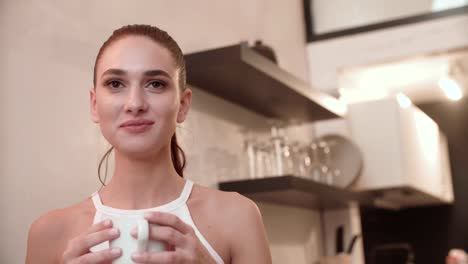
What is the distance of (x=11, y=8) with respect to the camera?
4.34 feet

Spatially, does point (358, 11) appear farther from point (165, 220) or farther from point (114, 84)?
point (165, 220)

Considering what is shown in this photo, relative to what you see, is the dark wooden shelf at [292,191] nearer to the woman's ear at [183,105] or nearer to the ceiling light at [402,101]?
the ceiling light at [402,101]

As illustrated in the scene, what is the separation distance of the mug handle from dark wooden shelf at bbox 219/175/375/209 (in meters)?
1.22

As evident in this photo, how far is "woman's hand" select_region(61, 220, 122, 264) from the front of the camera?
0.76 metres

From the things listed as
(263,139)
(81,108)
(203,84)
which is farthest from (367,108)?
(81,108)

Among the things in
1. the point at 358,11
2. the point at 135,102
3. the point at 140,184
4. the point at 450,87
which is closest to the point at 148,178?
the point at 140,184

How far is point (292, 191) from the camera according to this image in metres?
2.02

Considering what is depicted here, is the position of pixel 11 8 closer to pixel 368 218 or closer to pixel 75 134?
pixel 75 134

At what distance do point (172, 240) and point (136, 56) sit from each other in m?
0.27

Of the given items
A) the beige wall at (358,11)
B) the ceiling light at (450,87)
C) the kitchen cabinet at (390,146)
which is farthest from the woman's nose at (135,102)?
the ceiling light at (450,87)

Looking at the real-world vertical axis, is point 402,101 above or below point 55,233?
above

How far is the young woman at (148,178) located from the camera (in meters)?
0.86

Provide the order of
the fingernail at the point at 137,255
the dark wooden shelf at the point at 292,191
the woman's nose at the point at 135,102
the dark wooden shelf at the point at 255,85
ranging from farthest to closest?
the dark wooden shelf at the point at 292,191 → the dark wooden shelf at the point at 255,85 → the woman's nose at the point at 135,102 → the fingernail at the point at 137,255

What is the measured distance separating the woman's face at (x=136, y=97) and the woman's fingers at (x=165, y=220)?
0.41 feet
